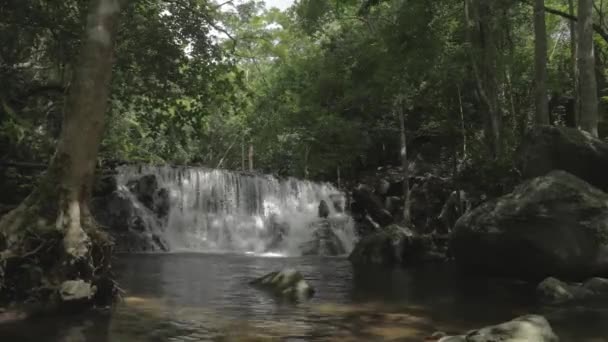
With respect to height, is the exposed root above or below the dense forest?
below

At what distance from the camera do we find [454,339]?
5371 millimetres

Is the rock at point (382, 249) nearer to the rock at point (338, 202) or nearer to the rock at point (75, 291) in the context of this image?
the rock at point (338, 202)

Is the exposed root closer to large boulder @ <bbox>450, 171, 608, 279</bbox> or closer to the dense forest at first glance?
the dense forest

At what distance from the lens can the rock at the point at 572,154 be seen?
11.7 m

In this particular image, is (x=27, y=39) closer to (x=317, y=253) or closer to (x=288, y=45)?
(x=317, y=253)

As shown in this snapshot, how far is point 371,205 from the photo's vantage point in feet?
75.5

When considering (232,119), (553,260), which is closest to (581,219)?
(553,260)

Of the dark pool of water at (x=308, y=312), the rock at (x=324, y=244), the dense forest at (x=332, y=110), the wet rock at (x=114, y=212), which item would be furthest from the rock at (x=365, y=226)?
the dark pool of water at (x=308, y=312)

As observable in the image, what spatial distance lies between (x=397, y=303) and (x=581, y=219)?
3976 mm

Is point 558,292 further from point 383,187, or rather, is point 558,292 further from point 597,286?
point 383,187

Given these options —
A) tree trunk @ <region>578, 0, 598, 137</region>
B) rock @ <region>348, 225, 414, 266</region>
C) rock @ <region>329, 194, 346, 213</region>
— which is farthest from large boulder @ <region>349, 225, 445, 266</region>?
rock @ <region>329, 194, 346, 213</region>

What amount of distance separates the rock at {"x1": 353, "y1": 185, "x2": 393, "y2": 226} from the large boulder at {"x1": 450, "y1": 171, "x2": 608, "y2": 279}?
35.2 ft

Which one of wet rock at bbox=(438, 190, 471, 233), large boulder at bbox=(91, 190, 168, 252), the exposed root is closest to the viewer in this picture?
the exposed root

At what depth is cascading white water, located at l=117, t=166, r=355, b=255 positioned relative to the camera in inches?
794
